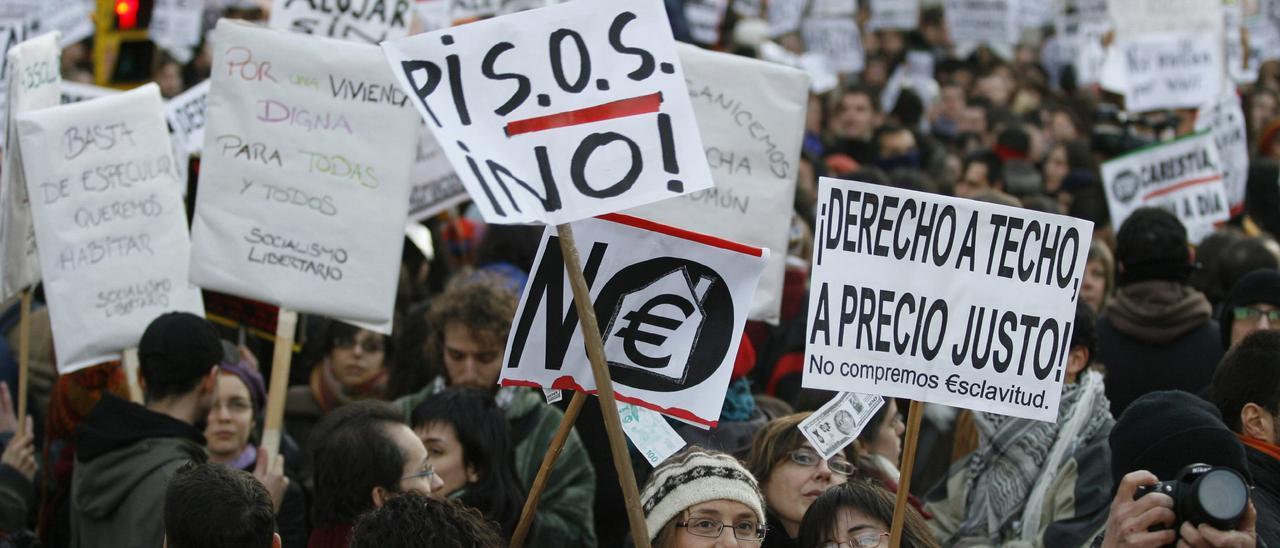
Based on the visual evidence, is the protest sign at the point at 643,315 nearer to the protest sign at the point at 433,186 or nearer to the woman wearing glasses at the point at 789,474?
the woman wearing glasses at the point at 789,474

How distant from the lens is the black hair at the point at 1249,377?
459 cm

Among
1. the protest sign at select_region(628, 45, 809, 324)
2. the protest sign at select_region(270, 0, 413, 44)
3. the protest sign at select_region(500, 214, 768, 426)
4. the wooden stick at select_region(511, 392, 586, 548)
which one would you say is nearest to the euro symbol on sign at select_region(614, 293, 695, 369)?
the protest sign at select_region(500, 214, 768, 426)

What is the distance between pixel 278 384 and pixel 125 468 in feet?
2.75

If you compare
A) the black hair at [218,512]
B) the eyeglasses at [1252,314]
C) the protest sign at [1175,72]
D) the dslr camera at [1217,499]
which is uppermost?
the dslr camera at [1217,499]

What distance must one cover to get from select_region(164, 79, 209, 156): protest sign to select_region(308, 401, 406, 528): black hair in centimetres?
364

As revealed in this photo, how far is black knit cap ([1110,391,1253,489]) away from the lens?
3873 millimetres

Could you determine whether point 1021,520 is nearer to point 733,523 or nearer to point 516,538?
point 733,523

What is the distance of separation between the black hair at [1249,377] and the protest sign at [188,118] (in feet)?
17.4

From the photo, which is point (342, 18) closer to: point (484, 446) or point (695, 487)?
point (484, 446)

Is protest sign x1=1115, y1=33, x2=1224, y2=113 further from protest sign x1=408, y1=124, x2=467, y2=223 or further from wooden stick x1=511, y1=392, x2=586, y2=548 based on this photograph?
wooden stick x1=511, y1=392, x2=586, y2=548

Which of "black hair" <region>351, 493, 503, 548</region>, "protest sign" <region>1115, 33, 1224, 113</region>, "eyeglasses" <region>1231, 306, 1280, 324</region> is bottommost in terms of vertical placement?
"protest sign" <region>1115, 33, 1224, 113</region>

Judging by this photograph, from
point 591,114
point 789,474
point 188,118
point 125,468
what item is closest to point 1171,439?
point 789,474

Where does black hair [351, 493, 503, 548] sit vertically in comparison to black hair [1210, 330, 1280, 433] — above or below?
above

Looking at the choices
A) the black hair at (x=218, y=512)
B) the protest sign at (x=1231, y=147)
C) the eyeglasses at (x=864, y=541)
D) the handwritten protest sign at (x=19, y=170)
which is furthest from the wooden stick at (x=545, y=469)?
the protest sign at (x=1231, y=147)
